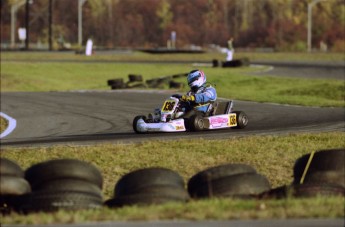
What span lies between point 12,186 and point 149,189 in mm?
1277

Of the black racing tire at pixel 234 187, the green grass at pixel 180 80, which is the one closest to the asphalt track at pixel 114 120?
the black racing tire at pixel 234 187

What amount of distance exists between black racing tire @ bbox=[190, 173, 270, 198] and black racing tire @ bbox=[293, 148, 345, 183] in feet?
3.39

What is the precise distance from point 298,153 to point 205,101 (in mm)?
3472

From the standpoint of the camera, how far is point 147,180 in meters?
8.91

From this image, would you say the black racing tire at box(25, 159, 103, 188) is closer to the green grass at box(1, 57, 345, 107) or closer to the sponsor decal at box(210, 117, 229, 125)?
the sponsor decal at box(210, 117, 229, 125)

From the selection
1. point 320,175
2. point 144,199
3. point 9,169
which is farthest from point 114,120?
point 144,199

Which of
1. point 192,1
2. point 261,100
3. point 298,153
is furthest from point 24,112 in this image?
point 192,1

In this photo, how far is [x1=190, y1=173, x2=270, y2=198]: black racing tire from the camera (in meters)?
9.04

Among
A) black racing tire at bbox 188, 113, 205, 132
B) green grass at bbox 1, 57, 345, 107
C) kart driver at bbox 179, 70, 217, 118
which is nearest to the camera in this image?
black racing tire at bbox 188, 113, 205, 132

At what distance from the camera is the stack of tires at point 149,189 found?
8648mm

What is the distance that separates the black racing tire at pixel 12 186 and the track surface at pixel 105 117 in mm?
6055

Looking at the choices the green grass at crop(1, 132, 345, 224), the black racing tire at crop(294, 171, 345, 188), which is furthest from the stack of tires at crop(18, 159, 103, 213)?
the green grass at crop(1, 132, 345, 224)

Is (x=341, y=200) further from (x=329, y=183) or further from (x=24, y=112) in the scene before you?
(x=24, y=112)

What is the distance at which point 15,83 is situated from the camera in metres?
44.0
